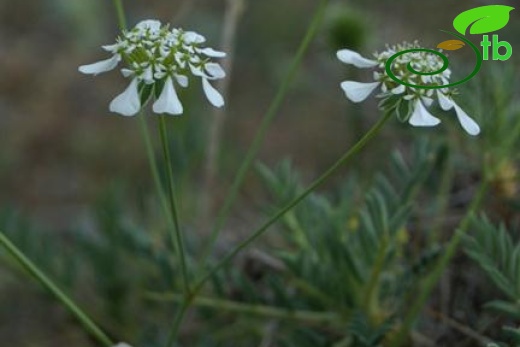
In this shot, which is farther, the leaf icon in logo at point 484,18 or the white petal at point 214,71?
the leaf icon in logo at point 484,18

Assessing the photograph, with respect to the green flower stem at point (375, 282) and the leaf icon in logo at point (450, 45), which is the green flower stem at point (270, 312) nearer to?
the green flower stem at point (375, 282)

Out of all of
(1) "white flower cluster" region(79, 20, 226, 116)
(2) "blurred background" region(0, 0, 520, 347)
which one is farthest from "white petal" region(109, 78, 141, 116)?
(2) "blurred background" region(0, 0, 520, 347)

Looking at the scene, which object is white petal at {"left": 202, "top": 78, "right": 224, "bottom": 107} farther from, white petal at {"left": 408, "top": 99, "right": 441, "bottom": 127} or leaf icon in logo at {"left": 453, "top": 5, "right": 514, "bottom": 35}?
leaf icon in logo at {"left": 453, "top": 5, "right": 514, "bottom": 35}

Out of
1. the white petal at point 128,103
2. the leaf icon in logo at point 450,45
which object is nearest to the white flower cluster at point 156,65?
the white petal at point 128,103

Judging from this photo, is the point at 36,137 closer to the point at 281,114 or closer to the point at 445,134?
the point at 281,114

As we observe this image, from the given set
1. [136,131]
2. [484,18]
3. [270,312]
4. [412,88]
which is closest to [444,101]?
[412,88]

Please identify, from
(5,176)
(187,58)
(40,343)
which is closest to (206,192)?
(40,343)
